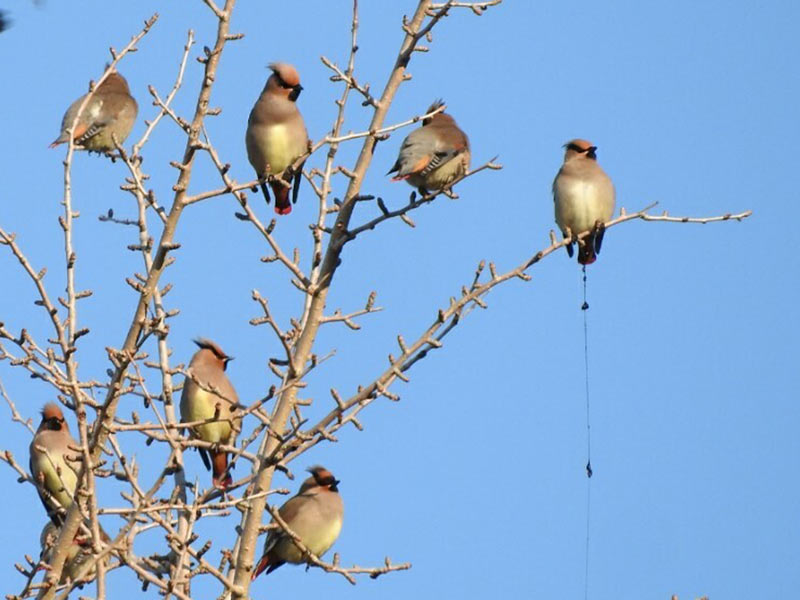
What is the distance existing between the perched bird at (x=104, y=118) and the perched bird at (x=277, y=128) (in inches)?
52.4

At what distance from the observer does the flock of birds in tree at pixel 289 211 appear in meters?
6.25

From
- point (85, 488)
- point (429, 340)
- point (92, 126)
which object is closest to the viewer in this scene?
point (85, 488)

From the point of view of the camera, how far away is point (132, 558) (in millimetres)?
4555

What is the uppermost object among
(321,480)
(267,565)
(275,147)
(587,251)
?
(275,147)

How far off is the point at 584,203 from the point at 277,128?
4.86 ft

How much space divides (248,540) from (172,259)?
0.89 m

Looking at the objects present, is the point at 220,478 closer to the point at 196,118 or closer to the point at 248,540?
the point at 248,540

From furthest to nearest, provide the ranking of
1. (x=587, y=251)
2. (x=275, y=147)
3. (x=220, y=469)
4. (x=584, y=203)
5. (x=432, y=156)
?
(x=584, y=203), (x=587, y=251), (x=432, y=156), (x=275, y=147), (x=220, y=469)

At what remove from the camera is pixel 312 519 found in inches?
251

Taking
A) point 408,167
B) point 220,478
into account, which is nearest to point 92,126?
point 408,167

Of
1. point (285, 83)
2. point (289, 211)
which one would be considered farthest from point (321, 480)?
point (285, 83)

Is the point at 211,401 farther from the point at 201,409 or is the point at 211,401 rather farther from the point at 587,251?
the point at 587,251

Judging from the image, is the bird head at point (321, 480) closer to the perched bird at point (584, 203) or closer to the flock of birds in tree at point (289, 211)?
the flock of birds in tree at point (289, 211)

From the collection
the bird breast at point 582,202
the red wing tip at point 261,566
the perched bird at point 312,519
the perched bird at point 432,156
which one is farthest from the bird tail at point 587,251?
the red wing tip at point 261,566
